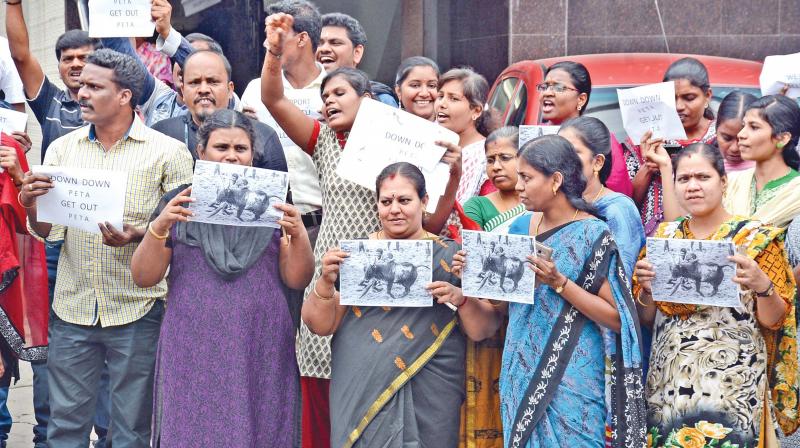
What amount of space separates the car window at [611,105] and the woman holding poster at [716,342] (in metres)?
2.10

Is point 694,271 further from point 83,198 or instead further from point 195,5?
point 195,5

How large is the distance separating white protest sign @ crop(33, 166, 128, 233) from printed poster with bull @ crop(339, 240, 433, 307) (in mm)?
1042

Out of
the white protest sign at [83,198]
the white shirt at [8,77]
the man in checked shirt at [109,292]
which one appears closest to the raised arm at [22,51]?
the white shirt at [8,77]

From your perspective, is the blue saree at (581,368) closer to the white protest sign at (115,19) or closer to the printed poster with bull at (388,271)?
the printed poster with bull at (388,271)

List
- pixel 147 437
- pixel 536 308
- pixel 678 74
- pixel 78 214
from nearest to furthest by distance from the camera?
pixel 536 308 < pixel 78 214 < pixel 147 437 < pixel 678 74

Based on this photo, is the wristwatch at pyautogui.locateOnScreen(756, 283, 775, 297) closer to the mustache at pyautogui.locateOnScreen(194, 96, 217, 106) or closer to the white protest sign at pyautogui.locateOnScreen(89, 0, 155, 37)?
the mustache at pyautogui.locateOnScreen(194, 96, 217, 106)

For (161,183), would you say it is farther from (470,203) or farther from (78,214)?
(470,203)

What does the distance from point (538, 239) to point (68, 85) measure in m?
2.97

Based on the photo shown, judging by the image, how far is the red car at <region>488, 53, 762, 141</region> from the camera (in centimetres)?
699

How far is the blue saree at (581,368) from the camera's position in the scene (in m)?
4.46

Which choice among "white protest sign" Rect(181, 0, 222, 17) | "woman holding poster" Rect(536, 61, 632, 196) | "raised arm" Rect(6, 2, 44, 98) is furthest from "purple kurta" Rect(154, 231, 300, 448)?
"white protest sign" Rect(181, 0, 222, 17)

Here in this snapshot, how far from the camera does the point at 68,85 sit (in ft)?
20.6

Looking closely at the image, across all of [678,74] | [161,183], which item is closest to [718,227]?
[678,74]

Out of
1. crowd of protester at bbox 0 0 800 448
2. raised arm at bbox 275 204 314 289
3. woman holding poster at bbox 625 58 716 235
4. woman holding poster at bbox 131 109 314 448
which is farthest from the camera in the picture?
woman holding poster at bbox 625 58 716 235
